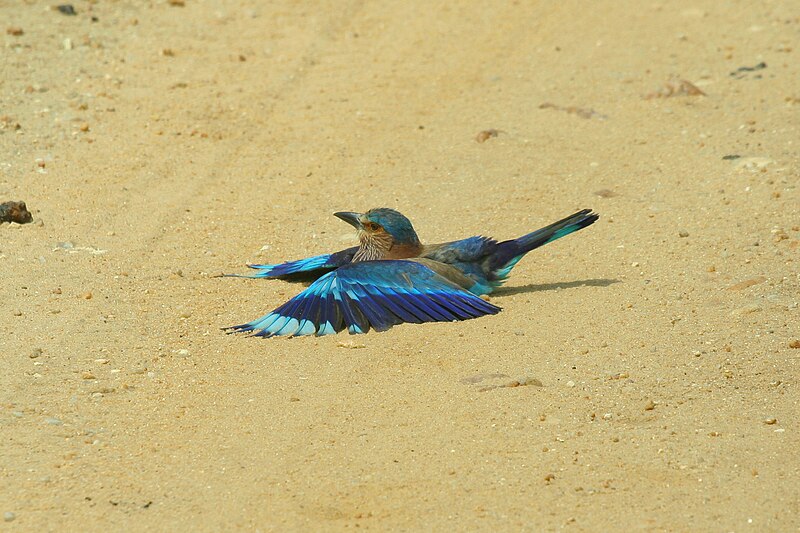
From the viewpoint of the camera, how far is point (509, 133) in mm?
8812

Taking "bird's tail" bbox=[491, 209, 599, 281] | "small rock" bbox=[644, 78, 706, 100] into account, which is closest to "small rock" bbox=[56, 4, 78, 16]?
"small rock" bbox=[644, 78, 706, 100]

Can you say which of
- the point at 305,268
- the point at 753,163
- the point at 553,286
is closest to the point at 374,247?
the point at 305,268

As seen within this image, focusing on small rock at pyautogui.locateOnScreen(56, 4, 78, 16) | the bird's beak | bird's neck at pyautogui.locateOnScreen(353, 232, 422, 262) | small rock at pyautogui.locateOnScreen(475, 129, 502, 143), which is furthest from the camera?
small rock at pyautogui.locateOnScreen(56, 4, 78, 16)

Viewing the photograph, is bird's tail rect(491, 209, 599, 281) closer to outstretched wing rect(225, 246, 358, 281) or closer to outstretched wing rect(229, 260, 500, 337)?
outstretched wing rect(229, 260, 500, 337)

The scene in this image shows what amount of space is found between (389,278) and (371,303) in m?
0.21

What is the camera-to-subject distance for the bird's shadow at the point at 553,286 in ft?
20.7

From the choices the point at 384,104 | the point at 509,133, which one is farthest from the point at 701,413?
the point at 384,104

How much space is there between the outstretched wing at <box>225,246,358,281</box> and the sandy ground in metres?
0.14

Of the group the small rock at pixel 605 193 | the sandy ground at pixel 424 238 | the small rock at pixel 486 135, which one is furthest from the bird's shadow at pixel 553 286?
the small rock at pixel 486 135

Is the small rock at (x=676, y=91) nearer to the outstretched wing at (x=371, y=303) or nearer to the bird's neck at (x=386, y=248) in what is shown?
the bird's neck at (x=386, y=248)

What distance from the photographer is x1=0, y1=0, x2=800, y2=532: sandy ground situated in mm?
4230

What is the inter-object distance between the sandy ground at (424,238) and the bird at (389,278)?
13cm

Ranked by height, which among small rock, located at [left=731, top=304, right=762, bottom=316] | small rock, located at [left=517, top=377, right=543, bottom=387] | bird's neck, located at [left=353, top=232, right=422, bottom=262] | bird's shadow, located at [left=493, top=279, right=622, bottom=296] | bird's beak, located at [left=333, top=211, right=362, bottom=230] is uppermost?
bird's beak, located at [left=333, top=211, right=362, bottom=230]

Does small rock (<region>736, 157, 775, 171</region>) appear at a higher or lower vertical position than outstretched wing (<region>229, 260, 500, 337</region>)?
lower
